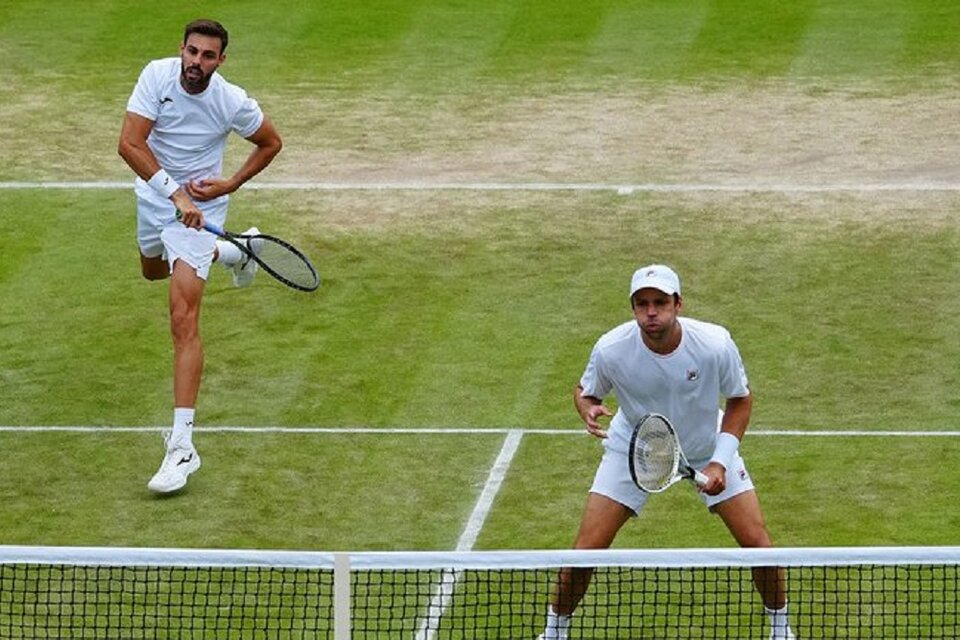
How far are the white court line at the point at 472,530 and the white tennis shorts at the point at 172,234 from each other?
1977 millimetres

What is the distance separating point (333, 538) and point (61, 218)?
6298 mm

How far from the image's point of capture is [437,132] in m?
19.8

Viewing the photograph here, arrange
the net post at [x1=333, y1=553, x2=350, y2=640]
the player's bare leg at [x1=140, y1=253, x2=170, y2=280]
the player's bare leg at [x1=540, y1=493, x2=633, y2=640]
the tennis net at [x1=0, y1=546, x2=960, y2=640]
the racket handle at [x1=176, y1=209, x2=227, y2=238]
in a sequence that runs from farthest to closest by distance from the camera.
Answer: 1. the player's bare leg at [x1=140, y1=253, x2=170, y2=280]
2. the racket handle at [x1=176, y1=209, x2=227, y2=238]
3. the tennis net at [x1=0, y1=546, x2=960, y2=640]
4. the player's bare leg at [x1=540, y1=493, x2=633, y2=640]
5. the net post at [x1=333, y1=553, x2=350, y2=640]

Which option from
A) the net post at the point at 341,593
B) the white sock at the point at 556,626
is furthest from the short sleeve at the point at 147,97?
the net post at the point at 341,593

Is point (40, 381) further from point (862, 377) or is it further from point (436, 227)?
point (862, 377)

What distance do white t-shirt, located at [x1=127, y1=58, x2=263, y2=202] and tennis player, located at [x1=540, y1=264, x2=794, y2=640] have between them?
3.84 meters

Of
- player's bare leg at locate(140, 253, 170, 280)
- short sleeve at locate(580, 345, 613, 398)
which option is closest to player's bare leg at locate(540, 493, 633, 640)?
short sleeve at locate(580, 345, 613, 398)

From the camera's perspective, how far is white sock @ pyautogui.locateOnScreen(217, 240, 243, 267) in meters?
14.4

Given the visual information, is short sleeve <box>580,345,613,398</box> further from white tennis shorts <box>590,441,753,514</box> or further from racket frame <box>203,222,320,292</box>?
racket frame <box>203,222,320,292</box>

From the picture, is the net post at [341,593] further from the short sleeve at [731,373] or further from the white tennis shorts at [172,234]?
the white tennis shorts at [172,234]

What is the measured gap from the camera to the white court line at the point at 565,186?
59.9 feet

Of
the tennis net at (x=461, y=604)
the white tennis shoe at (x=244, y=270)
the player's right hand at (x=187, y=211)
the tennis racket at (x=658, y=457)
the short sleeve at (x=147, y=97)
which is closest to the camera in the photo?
the tennis racket at (x=658, y=457)

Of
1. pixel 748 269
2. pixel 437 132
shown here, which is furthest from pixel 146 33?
pixel 748 269

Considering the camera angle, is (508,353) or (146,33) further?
(146,33)
